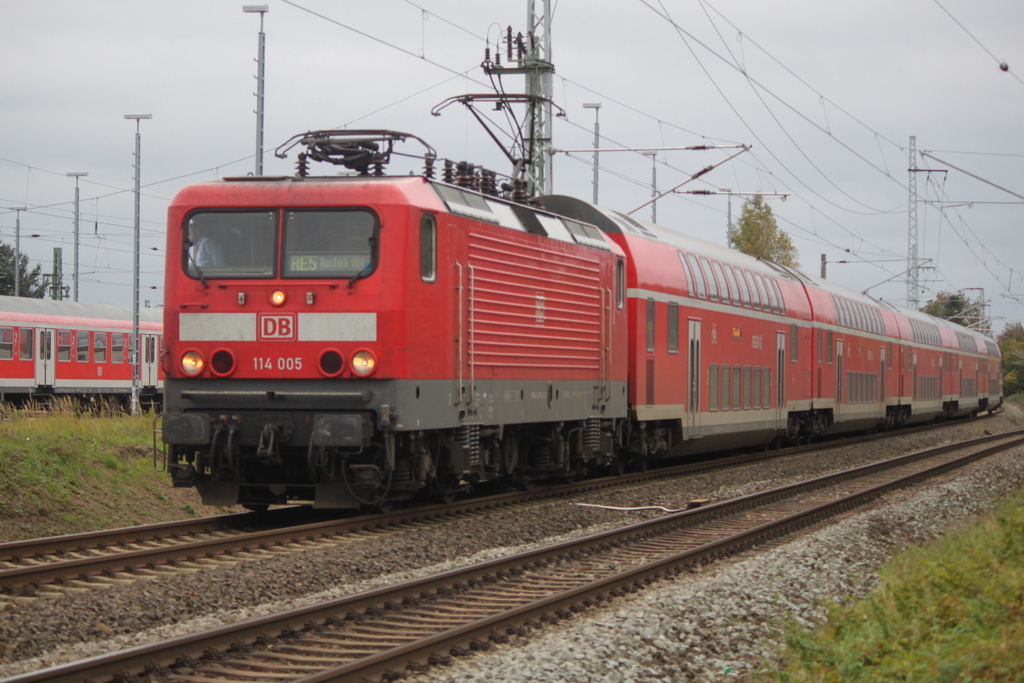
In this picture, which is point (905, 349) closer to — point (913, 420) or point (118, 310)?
point (913, 420)

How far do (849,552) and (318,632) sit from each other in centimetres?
589

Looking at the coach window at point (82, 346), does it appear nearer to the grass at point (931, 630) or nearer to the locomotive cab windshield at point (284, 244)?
the locomotive cab windshield at point (284, 244)

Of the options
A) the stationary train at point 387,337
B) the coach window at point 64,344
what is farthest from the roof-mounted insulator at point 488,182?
the coach window at point 64,344

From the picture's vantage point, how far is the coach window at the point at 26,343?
3288 cm

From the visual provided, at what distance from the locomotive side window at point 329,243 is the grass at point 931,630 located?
5572 millimetres

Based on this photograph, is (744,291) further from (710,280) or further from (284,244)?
(284,244)

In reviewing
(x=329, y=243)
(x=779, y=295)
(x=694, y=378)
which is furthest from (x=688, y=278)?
(x=329, y=243)

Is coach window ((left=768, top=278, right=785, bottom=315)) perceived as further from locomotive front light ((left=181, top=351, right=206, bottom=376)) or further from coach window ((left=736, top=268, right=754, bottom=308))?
locomotive front light ((left=181, top=351, right=206, bottom=376))

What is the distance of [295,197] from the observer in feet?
38.4

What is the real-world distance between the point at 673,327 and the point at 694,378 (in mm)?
1321

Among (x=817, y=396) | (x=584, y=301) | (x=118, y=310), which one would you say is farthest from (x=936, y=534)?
(x=118, y=310)

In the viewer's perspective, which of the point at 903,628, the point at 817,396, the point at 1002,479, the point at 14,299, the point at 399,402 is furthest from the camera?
the point at 14,299

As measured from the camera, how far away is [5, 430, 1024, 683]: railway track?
656cm

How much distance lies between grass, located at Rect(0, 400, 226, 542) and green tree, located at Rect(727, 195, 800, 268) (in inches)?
2336
